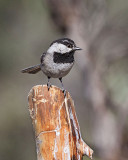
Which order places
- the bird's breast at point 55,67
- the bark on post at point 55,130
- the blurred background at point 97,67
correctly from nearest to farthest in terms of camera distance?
the bark on post at point 55,130 < the bird's breast at point 55,67 < the blurred background at point 97,67

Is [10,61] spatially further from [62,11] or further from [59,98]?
[59,98]

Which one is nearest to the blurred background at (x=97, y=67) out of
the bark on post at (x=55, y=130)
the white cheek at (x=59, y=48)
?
the white cheek at (x=59, y=48)

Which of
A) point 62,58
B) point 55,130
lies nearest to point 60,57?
point 62,58

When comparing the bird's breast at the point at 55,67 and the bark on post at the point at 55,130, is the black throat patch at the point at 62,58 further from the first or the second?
the bark on post at the point at 55,130

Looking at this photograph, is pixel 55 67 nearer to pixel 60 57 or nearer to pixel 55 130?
pixel 60 57

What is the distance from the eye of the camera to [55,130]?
2.52 m

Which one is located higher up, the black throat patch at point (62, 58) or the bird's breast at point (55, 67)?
the black throat patch at point (62, 58)

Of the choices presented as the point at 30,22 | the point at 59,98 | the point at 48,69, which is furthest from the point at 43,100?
the point at 30,22

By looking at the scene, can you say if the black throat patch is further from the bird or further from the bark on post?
the bark on post

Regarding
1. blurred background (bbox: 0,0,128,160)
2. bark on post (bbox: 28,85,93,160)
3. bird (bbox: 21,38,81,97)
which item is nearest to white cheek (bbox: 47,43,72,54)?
bird (bbox: 21,38,81,97)

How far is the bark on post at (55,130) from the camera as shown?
8.21ft

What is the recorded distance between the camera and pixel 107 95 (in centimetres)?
664

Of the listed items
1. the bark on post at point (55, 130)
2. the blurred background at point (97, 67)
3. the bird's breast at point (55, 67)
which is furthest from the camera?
the blurred background at point (97, 67)

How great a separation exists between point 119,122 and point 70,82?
263cm
